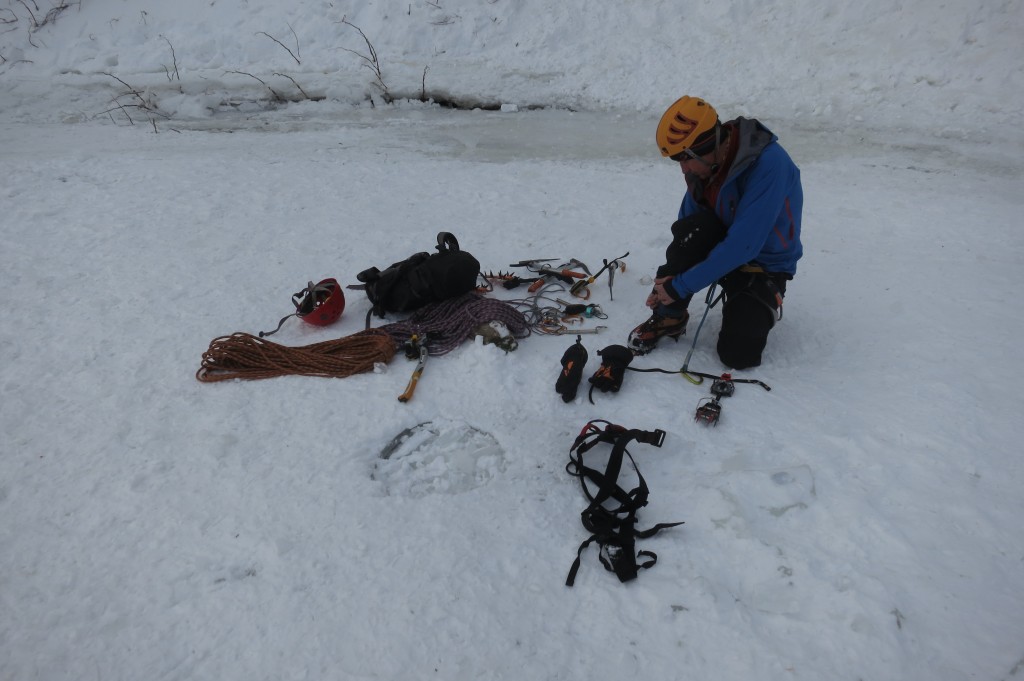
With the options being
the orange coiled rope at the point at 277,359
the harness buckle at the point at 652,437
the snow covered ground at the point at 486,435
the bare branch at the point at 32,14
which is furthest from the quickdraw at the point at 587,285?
the bare branch at the point at 32,14

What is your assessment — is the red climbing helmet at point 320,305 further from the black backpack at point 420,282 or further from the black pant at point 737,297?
the black pant at point 737,297

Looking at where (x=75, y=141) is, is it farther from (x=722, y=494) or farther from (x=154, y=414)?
(x=722, y=494)

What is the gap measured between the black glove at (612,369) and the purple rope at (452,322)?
585 mm

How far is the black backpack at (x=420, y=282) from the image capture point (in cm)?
366

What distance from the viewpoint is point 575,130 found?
718 cm

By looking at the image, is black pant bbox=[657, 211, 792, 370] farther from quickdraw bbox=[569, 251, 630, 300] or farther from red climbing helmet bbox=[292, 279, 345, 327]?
red climbing helmet bbox=[292, 279, 345, 327]

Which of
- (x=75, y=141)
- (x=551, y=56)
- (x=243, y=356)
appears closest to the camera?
(x=243, y=356)

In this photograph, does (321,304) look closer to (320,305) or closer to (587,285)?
(320,305)

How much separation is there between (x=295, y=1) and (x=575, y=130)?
543 cm

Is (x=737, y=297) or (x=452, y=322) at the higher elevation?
(x=737, y=297)

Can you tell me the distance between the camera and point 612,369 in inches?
125

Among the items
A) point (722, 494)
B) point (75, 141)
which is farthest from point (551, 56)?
point (722, 494)

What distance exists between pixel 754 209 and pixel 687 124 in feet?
1.83

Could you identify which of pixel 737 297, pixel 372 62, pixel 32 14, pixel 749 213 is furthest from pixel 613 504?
pixel 32 14
